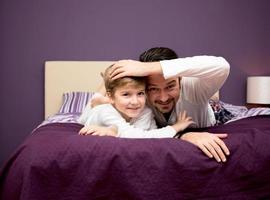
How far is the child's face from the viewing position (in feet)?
4.23

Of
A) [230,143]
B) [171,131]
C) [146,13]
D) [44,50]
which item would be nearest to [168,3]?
[146,13]

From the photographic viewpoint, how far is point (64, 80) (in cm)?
303

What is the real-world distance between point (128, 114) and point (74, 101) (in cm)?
150

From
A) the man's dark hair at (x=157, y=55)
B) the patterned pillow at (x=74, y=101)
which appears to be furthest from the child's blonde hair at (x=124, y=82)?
the patterned pillow at (x=74, y=101)

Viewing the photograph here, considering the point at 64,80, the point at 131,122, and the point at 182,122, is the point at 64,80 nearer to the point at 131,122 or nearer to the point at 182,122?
the point at 131,122

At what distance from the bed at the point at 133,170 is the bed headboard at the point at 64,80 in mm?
2121

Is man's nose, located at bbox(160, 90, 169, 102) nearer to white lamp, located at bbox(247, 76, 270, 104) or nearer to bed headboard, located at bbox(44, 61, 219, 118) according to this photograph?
bed headboard, located at bbox(44, 61, 219, 118)

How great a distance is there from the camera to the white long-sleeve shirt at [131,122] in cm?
116

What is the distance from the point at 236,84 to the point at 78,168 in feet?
9.63

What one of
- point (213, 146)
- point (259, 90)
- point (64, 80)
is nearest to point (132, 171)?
point (213, 146)

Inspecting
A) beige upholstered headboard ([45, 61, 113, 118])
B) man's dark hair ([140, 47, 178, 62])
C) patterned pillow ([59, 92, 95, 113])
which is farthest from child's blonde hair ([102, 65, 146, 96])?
beige upholstered headboard ([45, 61, 113, 118])

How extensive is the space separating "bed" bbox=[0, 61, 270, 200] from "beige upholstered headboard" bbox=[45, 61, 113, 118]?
83.5 inches

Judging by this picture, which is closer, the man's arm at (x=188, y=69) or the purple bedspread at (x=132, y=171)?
the purple bedspread at (x=132, y=171)

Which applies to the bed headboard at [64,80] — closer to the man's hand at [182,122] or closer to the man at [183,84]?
the man at [183,84]
